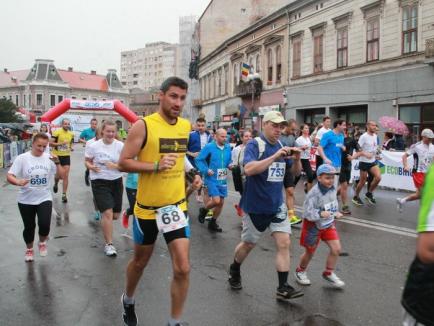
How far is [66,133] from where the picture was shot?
11.5m

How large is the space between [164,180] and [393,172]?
36.1 ft

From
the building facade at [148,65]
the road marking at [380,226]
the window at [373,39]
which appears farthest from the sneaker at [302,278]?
the building facade at [148,65]

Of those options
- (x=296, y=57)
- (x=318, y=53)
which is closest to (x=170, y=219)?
(x=318, y=53)

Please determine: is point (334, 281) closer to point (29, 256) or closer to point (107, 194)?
point (107, 194)

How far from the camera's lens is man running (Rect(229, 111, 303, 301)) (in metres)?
4.57

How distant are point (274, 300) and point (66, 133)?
8.38 meters

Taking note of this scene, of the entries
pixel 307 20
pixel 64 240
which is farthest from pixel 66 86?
pixel 64 240

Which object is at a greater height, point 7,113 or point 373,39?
point 373,39

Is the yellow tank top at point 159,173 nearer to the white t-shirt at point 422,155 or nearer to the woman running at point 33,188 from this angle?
the woman running at point 33,188

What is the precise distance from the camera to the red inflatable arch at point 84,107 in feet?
61.5

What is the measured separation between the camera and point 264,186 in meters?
4.64

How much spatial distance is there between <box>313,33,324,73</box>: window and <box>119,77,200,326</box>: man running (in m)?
24.9

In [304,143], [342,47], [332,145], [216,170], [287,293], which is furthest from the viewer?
[342,47]

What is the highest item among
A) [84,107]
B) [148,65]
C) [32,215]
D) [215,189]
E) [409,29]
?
[148,65]
